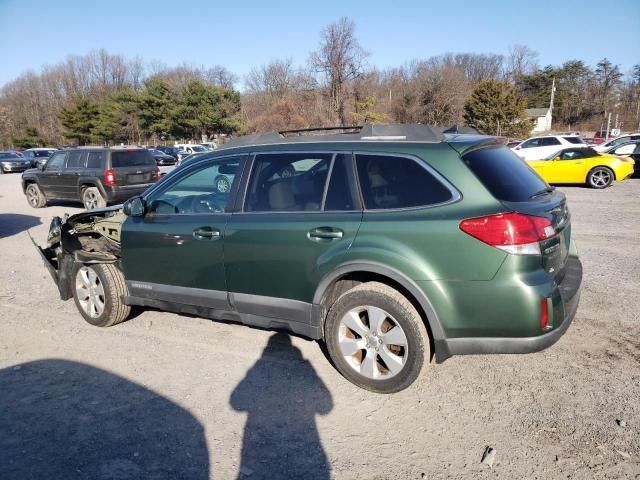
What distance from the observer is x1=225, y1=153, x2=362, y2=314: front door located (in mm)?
3346

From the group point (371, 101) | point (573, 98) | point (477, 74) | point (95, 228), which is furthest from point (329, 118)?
point (477, 74)

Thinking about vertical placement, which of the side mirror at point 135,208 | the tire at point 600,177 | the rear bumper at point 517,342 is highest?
the side mirror at point 135,208

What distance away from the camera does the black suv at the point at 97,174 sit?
12133mm

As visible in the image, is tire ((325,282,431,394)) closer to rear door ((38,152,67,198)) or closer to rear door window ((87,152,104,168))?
rear door window ((87,152,104,168))

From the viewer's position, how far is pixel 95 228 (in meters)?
4.87

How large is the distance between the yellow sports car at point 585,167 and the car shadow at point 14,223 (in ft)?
46.9

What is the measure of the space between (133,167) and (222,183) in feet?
31.3

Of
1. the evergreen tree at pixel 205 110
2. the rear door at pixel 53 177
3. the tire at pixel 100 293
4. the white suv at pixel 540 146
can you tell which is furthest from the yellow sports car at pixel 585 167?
the evergreen tree at pixel 205 110

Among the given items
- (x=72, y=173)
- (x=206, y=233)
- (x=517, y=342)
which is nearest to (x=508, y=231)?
(x=517, y=342)

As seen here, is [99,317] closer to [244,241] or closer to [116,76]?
[244,241]

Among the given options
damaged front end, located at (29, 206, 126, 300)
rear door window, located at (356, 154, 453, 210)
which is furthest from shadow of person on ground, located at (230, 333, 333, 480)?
damaged front end, located at (29, 206, 126, 300)

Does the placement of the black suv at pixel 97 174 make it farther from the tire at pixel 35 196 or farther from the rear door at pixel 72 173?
the tire at pixel 35 196

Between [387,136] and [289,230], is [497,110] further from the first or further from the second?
[289,230]

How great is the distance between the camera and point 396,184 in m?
3.22
